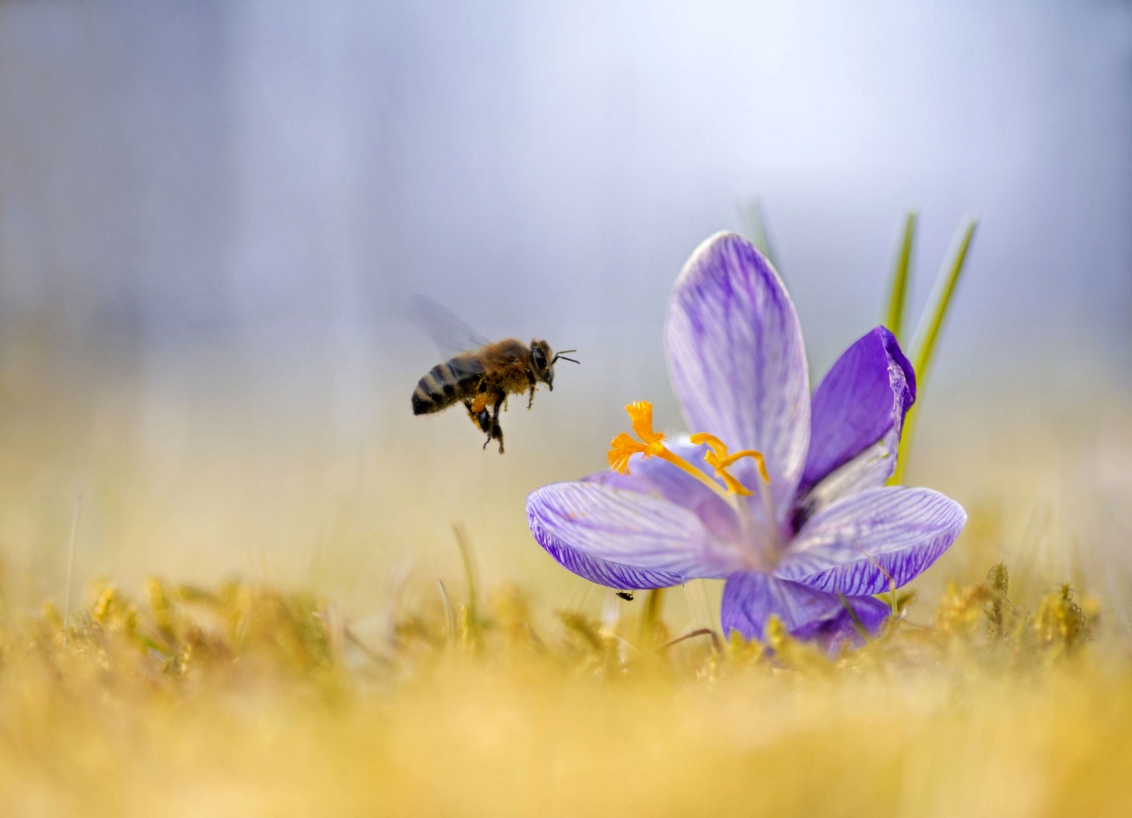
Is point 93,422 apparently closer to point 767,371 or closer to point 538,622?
point 538,622

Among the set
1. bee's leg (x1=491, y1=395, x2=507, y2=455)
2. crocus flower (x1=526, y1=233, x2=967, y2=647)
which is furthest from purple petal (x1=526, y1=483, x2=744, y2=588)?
bee's leg (x1=491, y1=395, x2=507, y2=455)

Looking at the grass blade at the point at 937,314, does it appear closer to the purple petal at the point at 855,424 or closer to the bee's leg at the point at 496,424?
the purple petal at the point at 855,424

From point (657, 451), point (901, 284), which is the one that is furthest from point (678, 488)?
point (901, 284)

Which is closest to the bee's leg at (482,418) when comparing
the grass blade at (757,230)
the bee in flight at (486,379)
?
the bee in flight at (486,379)

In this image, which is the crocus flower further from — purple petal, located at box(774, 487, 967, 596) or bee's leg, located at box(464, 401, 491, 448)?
bee's leg, located at box(464, 401, 491, 448)

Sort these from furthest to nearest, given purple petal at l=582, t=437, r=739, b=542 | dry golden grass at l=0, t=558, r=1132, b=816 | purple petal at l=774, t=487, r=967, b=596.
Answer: purple petal at l=582, t=437, r=739, b=542 → purple petal at l=774, t=487, r=967, b=596 → dry golden grass at l=0, t=558, r=1132, b=816
